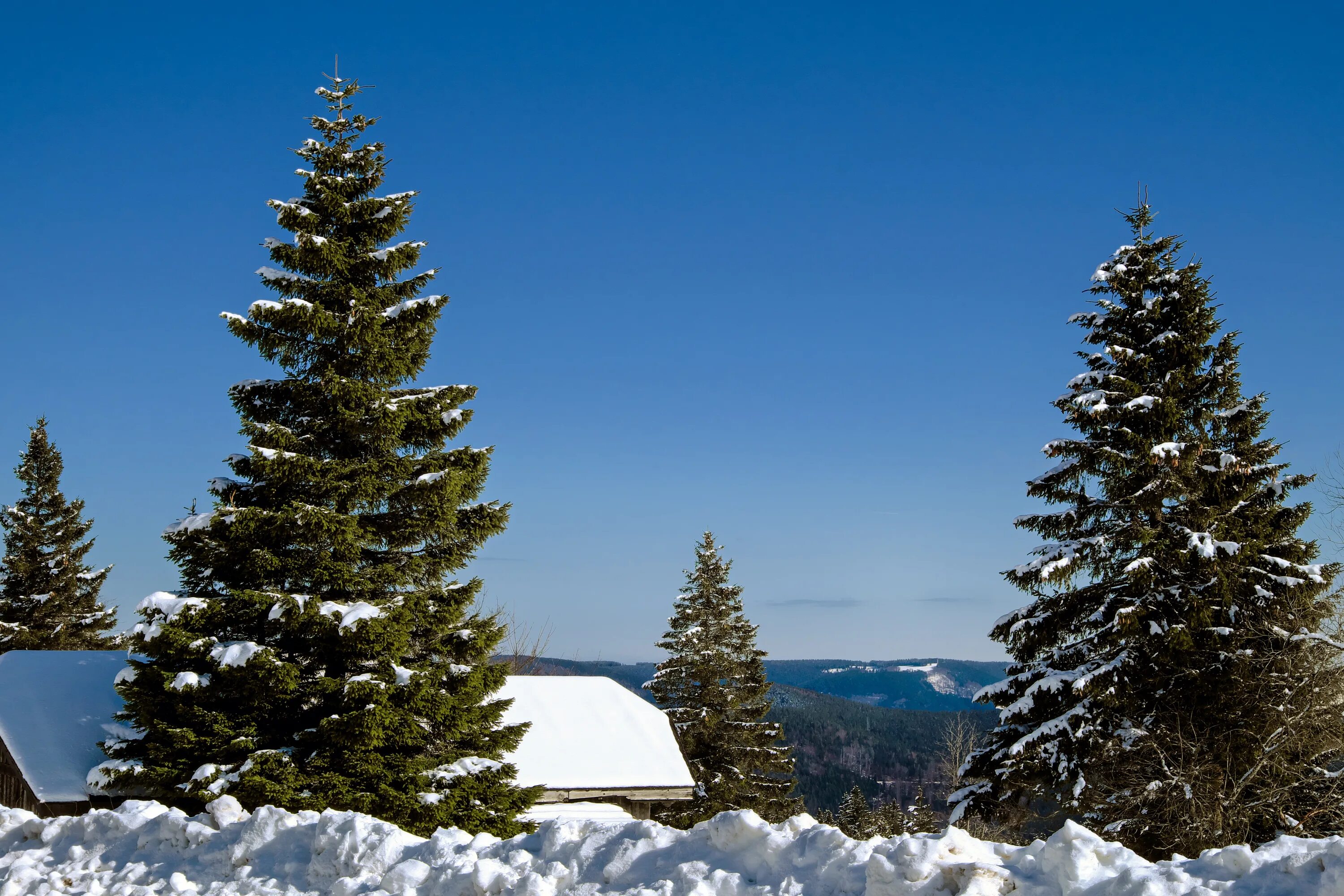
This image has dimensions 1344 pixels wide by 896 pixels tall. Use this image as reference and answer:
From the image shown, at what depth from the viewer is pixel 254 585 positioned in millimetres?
13930

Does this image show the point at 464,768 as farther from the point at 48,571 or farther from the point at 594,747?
the point at 48,571

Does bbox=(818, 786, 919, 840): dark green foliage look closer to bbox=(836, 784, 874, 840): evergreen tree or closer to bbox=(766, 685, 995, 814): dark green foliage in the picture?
bbox=(836, 784, 874, 840): evergreen tree

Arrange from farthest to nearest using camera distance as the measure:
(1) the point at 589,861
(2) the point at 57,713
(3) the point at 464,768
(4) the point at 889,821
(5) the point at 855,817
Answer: (4) the point at 889,821 → (5) the point at 855,817 → (2) the point at 57,713 → (3) the point at 464,768 → (1) the point at 589,861

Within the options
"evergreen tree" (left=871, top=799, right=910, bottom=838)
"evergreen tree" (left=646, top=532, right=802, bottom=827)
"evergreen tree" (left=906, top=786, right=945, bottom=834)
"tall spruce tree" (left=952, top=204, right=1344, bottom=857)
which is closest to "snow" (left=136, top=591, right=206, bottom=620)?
"tall spruce tree" (left=952, top=204, right=1344, bottom=857)

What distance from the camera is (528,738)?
18984mm

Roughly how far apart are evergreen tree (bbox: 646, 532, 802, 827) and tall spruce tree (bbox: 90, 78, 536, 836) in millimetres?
17420

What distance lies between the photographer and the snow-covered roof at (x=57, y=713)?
1423cm

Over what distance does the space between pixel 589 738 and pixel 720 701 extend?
13.2m

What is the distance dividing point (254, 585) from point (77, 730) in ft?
14.6

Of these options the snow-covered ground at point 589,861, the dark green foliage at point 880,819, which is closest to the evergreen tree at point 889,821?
the dark green foliage at point 880,819

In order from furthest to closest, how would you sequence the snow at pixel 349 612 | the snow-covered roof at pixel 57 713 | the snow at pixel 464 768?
the snow-covered roof at pixel 57 713 → the snow at pixel 464 768 → the snow at pixel 349 612

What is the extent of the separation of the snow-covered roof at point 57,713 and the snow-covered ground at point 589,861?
8.03m

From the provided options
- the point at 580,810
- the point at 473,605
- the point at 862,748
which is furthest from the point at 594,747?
the point at 862,748

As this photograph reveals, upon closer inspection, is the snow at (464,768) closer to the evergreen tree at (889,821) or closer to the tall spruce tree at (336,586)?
the tall spruce tree at (336,586)
